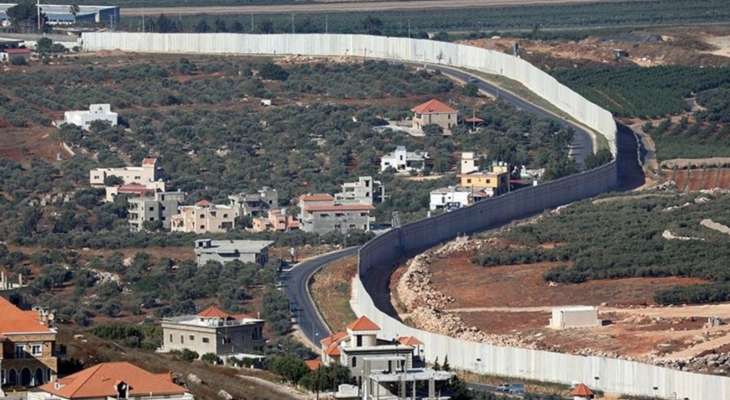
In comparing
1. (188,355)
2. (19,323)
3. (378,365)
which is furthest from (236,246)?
(19,323)

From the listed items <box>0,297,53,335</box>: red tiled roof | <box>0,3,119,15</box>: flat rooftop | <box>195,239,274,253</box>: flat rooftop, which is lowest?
<box>195,239,274,253</box>: flat rooftop

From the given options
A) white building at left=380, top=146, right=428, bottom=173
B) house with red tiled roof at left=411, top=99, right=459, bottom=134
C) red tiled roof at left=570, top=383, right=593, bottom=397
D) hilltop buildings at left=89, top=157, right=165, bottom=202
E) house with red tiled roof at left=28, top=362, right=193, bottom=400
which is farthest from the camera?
house with red tiled roof at left=411, top=99, right=459, bottom=134

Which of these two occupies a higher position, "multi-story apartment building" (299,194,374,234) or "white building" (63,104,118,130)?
"white building" (63,104,118,130)

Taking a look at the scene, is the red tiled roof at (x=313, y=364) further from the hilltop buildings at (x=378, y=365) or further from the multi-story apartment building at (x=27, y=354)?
the multi-story apartment building at (x=27, y=354)

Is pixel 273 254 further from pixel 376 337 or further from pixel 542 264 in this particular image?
pixel 376 337

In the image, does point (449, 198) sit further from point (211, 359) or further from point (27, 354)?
point (27, 354)

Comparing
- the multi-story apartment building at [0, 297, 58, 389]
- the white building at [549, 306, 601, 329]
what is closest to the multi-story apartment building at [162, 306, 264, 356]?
the white building at [549, 306, 601, 329]

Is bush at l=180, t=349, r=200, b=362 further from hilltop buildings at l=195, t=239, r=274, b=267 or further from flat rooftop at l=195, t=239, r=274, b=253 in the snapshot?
flat rooftop at l=195, t=239, r=274, b=253
